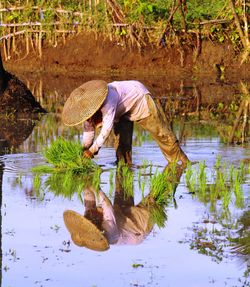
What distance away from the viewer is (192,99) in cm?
1847

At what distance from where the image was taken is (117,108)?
10688 millimetres

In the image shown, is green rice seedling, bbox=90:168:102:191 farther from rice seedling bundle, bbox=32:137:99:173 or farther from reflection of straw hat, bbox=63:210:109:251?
reflection of straw hat, bbox=63:210:109:251

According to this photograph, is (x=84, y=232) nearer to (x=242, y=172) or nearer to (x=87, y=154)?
(x=87, y=154)

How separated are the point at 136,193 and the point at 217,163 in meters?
1.49

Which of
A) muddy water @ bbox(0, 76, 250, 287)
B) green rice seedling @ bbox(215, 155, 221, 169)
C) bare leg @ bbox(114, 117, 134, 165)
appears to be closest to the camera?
muddy water @ bbox(0, 76, 250, 287)

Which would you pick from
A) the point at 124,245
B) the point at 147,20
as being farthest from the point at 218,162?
the point at 147,20

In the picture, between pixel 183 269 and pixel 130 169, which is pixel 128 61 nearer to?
pixel 130 169

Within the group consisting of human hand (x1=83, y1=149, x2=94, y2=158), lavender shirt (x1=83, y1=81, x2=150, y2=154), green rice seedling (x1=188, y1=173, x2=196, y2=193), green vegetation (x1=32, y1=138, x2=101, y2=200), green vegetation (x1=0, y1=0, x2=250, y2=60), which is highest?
lavender shirt (x1=83, y1=81, x2=150, y2=154)

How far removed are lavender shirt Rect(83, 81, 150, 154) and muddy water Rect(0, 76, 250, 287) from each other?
1.43 feet

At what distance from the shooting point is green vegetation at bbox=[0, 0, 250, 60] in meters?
21.6

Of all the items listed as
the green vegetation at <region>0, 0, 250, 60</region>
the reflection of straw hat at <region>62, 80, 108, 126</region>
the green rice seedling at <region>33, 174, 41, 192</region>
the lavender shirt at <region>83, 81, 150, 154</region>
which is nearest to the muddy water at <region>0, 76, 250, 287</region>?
the green rice seedling at <region>33, 174, 41, 192</region>

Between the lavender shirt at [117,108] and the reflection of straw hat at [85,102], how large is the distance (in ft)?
0.41

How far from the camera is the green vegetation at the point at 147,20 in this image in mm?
21609

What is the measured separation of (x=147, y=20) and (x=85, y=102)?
1204cm
